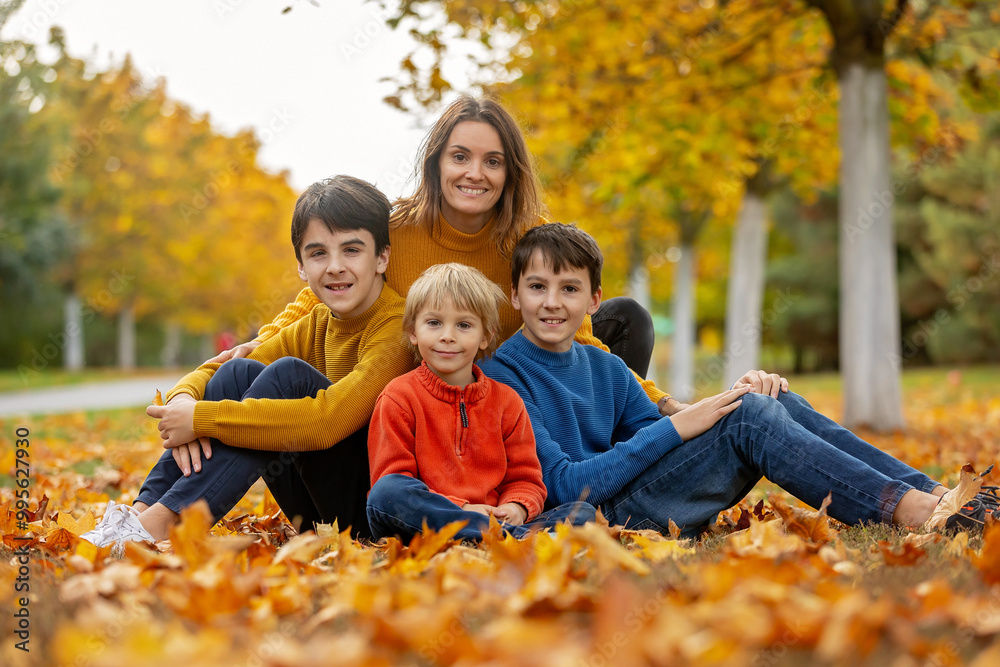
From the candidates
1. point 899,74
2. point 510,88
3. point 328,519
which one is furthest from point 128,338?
point 328,519

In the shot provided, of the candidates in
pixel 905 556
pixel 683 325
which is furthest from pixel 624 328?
pixel 683 325

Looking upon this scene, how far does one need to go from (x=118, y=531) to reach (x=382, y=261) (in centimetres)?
128

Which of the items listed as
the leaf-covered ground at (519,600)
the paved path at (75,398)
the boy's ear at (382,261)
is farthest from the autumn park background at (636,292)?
the paved path at (75,398)

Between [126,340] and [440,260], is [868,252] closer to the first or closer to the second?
[440,260]

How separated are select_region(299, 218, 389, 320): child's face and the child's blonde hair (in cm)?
25

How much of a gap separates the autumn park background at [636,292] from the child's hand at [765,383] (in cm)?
44

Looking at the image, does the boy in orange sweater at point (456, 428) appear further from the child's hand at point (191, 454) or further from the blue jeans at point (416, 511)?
the child's hand at point (191, 454)

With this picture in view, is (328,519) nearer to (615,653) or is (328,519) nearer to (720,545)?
(720,545)

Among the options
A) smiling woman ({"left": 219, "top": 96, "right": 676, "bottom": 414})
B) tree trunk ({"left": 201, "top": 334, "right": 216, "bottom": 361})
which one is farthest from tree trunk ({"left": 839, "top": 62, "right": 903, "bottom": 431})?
tree trunk ({"left": 201, "top": 334, "right": 216, "bottom": 361})

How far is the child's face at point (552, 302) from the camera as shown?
290cm

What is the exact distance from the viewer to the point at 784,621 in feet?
4.86

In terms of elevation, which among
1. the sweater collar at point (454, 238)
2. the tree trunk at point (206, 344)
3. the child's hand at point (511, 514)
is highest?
the sweater collar at point (454, 238)

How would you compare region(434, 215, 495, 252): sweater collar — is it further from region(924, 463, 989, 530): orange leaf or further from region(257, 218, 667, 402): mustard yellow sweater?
region(924, 463, 989, 530): orange leaf

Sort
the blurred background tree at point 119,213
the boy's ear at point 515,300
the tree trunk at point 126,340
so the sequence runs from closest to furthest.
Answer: the boy's ear at point 515,300
the blurred background tree at point 119,213
the tree trunk at point 126,340
